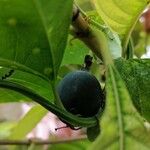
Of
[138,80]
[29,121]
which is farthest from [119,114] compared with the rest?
[29,121]

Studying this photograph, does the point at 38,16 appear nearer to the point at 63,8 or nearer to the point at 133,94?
the point at 63,8

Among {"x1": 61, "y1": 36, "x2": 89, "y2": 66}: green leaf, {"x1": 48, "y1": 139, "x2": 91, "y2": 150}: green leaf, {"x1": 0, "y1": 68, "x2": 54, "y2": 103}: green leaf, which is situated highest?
{"x1": 61, "y1": 36, "x2": 89, "y2": 66}: green leaf

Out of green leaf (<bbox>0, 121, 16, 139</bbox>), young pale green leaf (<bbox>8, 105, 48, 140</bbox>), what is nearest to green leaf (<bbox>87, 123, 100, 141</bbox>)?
young pale green leaf (<bbox>8, 105, 48, 140</bbox>)

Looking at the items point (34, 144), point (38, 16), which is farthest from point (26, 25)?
point (34, 144)

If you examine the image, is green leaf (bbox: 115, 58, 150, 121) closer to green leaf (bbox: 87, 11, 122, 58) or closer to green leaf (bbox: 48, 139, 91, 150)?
green leaf (bbox: 87, 11, 122, 58)

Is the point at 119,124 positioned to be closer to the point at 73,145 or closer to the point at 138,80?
the point at 138,80

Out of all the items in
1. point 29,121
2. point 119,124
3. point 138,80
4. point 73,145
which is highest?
point 29,121
